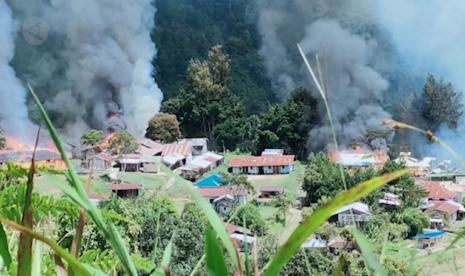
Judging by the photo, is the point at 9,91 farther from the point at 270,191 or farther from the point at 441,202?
the point at 441,202

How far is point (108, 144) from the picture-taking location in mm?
7836

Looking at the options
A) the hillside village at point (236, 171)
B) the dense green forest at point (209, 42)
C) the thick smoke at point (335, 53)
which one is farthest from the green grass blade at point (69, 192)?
the dense green forest at point (209, 42)

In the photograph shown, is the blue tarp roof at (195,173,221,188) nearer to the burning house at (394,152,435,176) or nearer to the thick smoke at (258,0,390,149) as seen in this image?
the thick smoke at (258,0,390,149)

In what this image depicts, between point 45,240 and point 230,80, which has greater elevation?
point 230,80

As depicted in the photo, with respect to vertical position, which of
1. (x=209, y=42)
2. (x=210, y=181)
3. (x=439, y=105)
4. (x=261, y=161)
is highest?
(x=209, y=42)

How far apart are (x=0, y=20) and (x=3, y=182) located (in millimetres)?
9133

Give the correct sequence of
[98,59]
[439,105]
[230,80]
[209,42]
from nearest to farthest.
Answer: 1. [439,105]
2. [98,59]
3. [230,80]
4. [209,42]

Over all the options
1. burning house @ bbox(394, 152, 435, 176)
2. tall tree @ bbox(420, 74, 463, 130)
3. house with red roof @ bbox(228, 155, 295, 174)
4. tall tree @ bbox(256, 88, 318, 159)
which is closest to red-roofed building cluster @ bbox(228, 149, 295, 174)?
house with red roof @ bbox(228, 155, 295, 174)

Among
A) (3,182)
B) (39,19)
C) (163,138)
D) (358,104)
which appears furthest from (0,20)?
(3,182)

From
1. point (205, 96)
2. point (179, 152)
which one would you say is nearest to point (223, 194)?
point (179, 152)

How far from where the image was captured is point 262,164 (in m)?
7.94

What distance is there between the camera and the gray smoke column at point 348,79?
873 centimetres

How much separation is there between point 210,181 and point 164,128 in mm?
1868

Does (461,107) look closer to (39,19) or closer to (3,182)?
(39,19)
